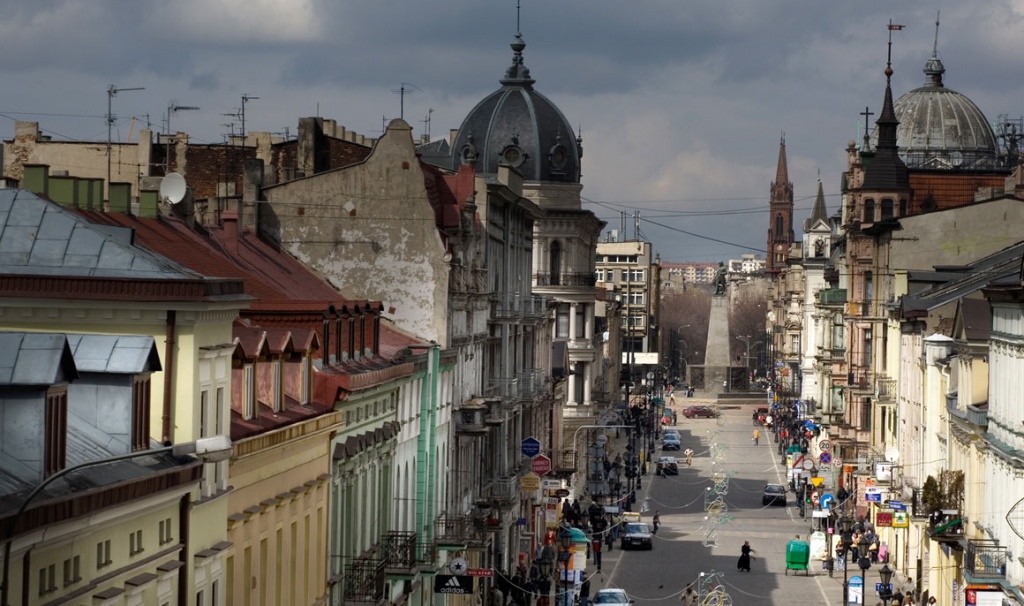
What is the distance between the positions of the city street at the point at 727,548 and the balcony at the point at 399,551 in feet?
72.5

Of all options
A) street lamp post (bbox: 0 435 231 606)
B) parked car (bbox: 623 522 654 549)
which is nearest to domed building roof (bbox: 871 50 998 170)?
parked car (bbox: 623 522 654 549)

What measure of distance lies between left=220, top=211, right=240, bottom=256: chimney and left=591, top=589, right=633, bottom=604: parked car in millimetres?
18892

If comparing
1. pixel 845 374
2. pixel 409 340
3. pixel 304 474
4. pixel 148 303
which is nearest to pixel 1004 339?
pixel 409 340

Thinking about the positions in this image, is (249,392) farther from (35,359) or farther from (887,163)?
(887,163)

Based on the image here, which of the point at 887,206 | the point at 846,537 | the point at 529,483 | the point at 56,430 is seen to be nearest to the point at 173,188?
the point at 56,430

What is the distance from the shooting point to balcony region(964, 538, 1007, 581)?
157ft

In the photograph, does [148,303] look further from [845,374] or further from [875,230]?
[845,374]

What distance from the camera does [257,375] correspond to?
32750mm

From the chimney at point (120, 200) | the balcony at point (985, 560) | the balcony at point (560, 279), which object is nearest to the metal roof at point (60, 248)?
the chimney at point (120, 200)

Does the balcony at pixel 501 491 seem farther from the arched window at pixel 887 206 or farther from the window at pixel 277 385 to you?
the arched window at pixel 887 206

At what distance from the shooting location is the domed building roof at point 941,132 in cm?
11156

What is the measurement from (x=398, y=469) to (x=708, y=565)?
31602mm

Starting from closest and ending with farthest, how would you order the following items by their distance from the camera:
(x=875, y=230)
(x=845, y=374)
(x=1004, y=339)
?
1. (x=1004, y=339)
2. (x=875, y=230)
3. (x=845, y=374)

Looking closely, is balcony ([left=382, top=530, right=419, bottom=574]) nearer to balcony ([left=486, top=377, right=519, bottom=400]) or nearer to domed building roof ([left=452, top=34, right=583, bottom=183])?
balcony ([left=486, top=377, right=519, bottom=400])
